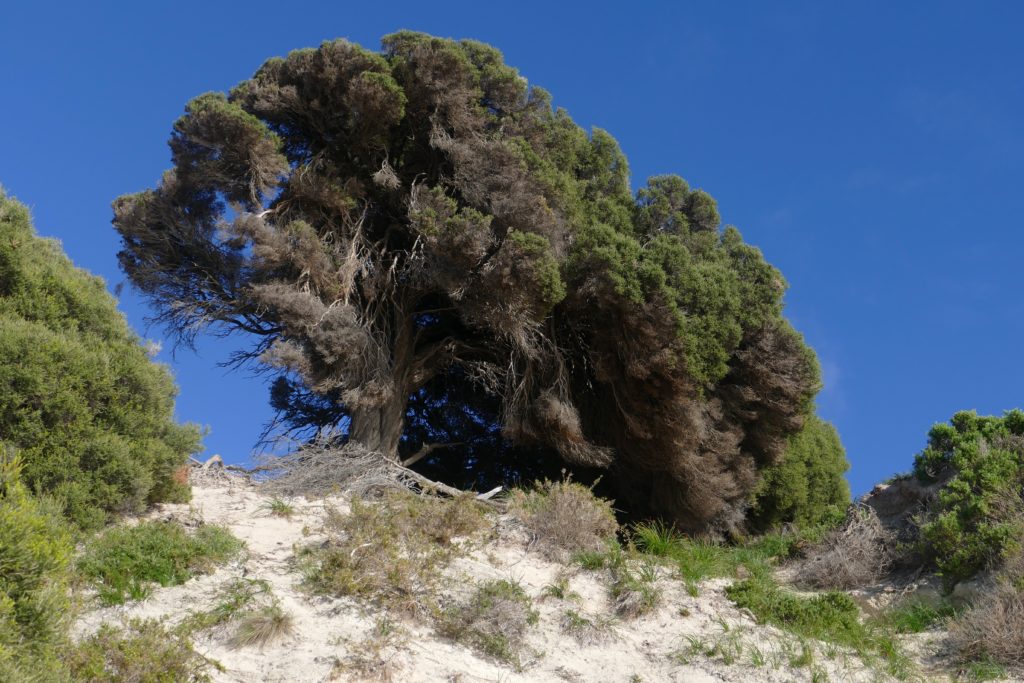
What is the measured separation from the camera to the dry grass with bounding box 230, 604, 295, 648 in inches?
264

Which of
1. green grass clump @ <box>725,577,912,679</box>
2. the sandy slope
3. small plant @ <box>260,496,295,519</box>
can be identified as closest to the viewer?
the sandy slope

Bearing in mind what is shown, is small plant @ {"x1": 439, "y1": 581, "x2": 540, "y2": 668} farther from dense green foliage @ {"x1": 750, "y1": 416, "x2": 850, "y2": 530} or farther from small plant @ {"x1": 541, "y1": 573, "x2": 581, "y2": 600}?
dense green foliage @ {"x1": 750, "y1": 416, "x2": 850, "y2": 530}

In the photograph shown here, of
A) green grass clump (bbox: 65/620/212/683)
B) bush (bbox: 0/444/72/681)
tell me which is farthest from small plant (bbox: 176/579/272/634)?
bush (bbox: 0/444/72/681)

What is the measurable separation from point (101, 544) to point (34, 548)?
7.97 feet

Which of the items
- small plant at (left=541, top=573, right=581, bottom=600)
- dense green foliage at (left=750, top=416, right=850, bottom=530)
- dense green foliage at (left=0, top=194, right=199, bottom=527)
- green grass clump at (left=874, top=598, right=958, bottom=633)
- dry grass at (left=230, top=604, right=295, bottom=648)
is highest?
dense green foliage at (left=750, top=416, right=850, bottom=530)

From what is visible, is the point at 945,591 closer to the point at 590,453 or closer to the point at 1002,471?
the point at 1002,471

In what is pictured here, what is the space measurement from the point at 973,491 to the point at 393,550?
6.33m

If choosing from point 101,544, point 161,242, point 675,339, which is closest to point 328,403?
point 161,242

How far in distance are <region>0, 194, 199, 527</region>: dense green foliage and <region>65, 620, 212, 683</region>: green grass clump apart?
1722 mm

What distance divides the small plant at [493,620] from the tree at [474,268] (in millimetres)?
4411

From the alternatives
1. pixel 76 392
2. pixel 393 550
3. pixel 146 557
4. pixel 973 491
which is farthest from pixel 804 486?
pixel 76 392

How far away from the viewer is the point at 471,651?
7215 millimetres

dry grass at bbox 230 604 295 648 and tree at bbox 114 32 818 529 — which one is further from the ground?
tree at bbox 114 32 818 529

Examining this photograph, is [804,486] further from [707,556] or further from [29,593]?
[29,593]
